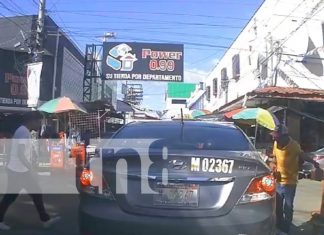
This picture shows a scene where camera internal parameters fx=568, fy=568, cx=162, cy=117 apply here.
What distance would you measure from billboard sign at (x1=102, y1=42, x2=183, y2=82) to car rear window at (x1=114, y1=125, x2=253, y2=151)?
87.4 feet

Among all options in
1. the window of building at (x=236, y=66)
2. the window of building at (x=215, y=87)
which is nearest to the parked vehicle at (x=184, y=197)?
the window of building at (x=236, y=66)

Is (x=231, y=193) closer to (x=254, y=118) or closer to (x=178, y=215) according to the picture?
(x=178, y=215)

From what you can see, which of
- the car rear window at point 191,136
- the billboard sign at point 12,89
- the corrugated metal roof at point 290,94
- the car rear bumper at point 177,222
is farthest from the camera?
the billboard sign at point 12,89

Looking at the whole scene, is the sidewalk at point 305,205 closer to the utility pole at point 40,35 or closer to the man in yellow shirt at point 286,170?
the man in yellow shirt at point 286,170

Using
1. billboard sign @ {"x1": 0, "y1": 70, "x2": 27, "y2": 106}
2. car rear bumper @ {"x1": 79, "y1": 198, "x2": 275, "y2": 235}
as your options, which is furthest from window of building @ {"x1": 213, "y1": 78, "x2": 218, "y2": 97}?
car rear bumper @ {"x1": 79, "y1": 198, "x2": 275, "y2": 235}

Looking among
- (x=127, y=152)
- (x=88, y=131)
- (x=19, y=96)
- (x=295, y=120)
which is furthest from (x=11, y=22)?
(x=127, y=152)

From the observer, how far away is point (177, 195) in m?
4.83

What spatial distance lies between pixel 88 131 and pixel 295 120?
7.14 metres

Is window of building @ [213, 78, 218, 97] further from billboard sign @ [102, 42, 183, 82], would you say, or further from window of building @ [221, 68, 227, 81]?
billboard sign @ [102, 42, 183, 82]

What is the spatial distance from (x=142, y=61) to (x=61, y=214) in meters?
24.8

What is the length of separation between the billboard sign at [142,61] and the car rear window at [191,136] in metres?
26.6

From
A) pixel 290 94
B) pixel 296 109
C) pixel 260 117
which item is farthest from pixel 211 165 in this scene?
pixel 296 109

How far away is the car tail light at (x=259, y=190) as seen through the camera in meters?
4.88

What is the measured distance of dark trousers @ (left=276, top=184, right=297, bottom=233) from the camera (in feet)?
24.2
